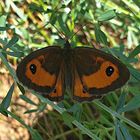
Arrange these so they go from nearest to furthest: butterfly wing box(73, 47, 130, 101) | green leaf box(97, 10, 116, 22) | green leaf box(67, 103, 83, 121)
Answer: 1. butterfly wing box(73, 47, 130, 101)
2. green leaf box(67, 103, 83, 121)
3. green leaf box(97, 10, 116, 22)

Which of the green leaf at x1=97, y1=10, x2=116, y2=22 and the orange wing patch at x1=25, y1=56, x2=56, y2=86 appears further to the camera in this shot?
the green leaf at x1=97, y1=10, x2=116, y2=22

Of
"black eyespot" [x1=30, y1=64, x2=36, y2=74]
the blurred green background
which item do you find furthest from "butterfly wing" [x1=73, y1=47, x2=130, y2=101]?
the blurred green background

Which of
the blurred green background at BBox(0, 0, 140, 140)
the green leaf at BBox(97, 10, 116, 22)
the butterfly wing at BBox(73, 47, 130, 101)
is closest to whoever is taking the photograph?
the butterfly wing at BBox(73, 47, 130, 101)

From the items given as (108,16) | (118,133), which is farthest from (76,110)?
(108,16)

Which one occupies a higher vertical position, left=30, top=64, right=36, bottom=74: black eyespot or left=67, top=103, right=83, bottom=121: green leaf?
left=30, top=64, right=36, bottom=74: black eyespot

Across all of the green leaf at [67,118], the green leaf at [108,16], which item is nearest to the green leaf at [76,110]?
the green leaf at [67,118]

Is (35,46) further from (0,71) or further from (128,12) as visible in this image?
(128,12)

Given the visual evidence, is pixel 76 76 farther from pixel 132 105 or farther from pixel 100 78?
pixel 132 105

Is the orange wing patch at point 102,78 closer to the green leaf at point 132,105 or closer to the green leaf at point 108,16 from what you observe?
the green leaf at point 132,105

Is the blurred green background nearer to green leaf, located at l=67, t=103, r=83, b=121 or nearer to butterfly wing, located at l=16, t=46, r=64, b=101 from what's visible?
green leaf, located at l=67, t=103, r=83, b=121
